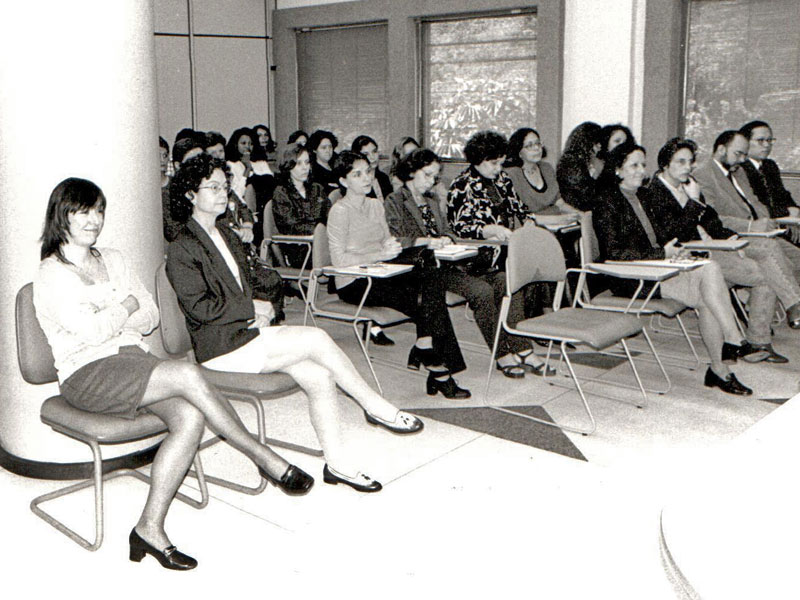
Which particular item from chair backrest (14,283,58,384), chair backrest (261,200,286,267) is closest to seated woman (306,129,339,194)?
chair backrest (261,200,286,267)

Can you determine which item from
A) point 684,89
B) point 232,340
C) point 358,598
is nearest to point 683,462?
point 358,598

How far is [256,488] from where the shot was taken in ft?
10.4

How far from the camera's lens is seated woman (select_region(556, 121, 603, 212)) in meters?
6.23

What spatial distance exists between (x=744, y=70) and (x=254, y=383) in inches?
216

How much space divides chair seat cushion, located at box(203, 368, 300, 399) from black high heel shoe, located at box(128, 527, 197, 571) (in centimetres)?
61

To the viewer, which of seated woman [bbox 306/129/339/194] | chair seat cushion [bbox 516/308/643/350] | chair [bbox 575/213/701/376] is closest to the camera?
chair seat cushion [bbox 516/308/643/350]

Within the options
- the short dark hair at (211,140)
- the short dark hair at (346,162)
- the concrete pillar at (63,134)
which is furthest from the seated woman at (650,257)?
the short dark hair at (211,140)

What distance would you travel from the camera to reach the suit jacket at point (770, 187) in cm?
624

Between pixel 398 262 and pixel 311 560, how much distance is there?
2.09 meters

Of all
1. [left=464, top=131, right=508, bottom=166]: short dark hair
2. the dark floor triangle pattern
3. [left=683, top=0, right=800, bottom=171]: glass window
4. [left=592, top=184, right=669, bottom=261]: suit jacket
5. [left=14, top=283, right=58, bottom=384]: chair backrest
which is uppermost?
[left=683, top=0, right=800, bottom=171]: glass window

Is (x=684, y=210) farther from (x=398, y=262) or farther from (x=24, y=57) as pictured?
(x=24, y=57)

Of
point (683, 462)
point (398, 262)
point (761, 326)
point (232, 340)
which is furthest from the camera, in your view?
point (761, 326)

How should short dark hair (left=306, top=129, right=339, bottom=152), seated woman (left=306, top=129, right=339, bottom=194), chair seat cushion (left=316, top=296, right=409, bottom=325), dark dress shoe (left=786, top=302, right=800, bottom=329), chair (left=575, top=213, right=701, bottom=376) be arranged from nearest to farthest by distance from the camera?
chair seat cushion (left=316, top=296, right=409, bottom=325)
chair (left=575, top=213, right=701, bottom=376)
dark dress shoe (left=786, top=302, right=800, bottom=329)
seated woman (left=306, top=129, right=339, bottom=194)
short dark hair (left=306, top=129, right=339, bottom=152)

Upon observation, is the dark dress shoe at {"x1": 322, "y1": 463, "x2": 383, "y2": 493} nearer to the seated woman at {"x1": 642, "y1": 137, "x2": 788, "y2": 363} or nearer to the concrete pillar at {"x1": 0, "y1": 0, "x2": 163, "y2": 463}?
the concrete pillar at {"x1": 0, "y1": 0, "x2": 163, "y2": 463}
